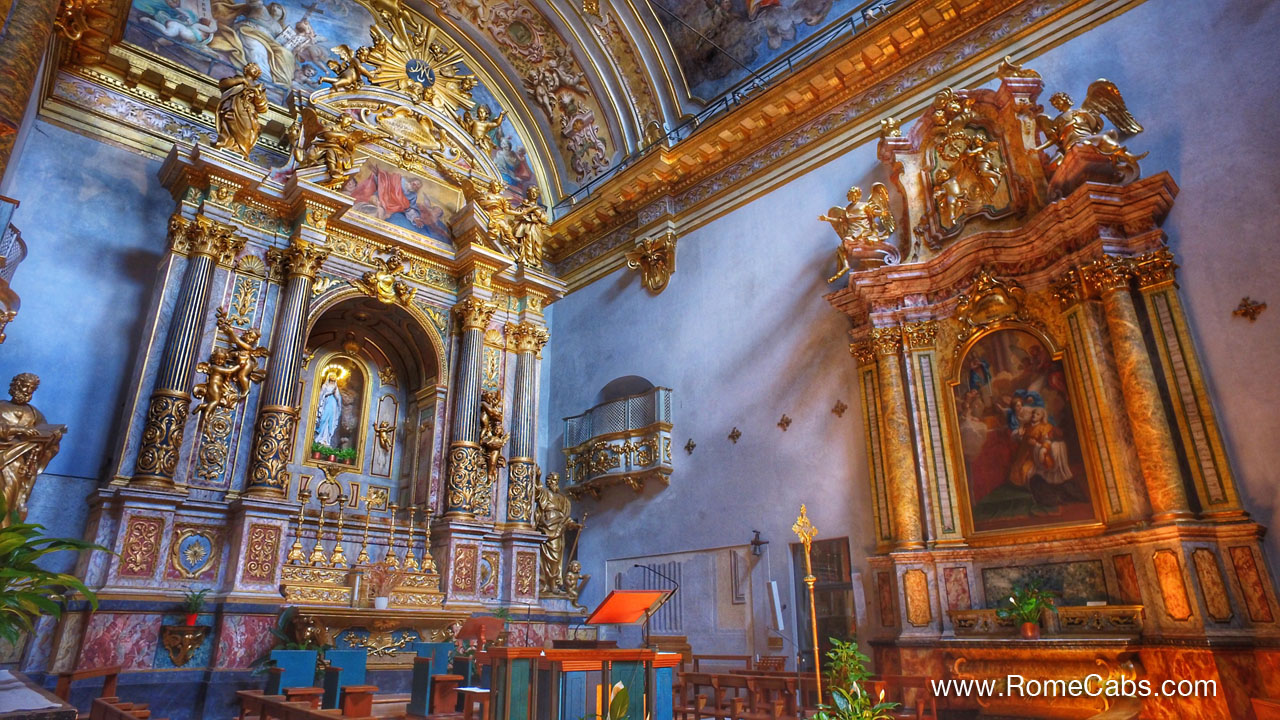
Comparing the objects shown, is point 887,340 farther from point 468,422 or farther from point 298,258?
point 298,258

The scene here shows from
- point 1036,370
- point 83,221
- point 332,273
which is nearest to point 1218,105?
point 1036,370

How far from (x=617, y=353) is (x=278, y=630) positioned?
735cm

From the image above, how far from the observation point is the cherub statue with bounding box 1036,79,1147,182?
26.9 ft

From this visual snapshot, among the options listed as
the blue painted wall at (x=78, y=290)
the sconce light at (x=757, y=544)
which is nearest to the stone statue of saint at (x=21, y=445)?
the blue painted wall at (x=78, y=290)

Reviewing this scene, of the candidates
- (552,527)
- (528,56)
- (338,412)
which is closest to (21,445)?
(338,412)

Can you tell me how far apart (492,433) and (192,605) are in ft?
16.8

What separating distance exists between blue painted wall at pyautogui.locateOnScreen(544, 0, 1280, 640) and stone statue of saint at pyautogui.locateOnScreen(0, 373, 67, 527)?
8178 mm

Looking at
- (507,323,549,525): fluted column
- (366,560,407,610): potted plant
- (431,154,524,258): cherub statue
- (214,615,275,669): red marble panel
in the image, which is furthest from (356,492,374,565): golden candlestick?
(431,154,524,258): cherub statue

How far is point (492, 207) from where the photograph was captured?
13859mm

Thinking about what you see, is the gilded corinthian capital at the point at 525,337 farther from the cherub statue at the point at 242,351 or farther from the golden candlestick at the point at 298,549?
the golden candlestick at the point at 298,549

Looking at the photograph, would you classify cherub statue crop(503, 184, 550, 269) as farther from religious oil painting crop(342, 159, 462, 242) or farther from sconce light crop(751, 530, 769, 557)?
sconce light crop(751, 530, 769, 557)

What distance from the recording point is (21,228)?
9.83 meters

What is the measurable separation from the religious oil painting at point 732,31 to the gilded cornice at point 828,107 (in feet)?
4.55

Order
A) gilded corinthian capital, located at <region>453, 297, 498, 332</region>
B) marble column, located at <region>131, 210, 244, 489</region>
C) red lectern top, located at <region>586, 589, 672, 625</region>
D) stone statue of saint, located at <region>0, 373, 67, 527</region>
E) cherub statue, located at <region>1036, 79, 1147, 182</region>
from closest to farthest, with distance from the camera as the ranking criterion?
red lectern top, located at <region>586, 589, 672, 625</region> → stone statue of saint, located at <region>0, 373, 67, 527</region> → cherub statue, located at <region>1036, 79, 1147, 182</region> → marble column, located at <region>131, 210, 244, 489</region> → gilded corinthian capital, located at <region>453, 297, 498, 332</region>
